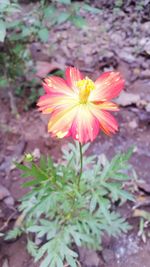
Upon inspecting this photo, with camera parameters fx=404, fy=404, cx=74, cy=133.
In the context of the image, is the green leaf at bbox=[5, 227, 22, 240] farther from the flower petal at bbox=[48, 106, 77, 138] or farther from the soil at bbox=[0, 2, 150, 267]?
the flower petal at bbox=[48, 106, 77, 138]

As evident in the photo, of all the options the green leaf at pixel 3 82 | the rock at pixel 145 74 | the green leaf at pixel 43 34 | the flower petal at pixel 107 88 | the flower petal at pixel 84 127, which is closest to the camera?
the flower petal at pixel 84 127

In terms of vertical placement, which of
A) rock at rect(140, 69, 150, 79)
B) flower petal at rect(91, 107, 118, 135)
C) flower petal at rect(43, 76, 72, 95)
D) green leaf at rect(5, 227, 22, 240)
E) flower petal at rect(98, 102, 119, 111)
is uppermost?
flower petal at rect(43, 76, 72, 95)

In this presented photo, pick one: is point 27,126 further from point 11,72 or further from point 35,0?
point 35,0

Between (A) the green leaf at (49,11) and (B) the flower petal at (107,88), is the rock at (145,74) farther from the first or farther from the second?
(B) the flower petal at (107,88)

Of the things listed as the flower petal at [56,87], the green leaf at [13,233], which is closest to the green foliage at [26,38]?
the flower petal at [56,87]

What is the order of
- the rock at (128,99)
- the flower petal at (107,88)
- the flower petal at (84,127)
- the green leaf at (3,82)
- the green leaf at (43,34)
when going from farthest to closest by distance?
the rock at (128,99)
the green leaf at (3,82)
the green leaf at (43,34)
the flower petal at (107,88)
the flower petal at (84,127)

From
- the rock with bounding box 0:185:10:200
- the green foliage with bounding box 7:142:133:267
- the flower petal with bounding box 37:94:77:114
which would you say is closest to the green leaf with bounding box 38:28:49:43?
the green foliage with bounding box 7:142:133:267

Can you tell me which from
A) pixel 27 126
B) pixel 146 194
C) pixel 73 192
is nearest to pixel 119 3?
pixel 27 126
